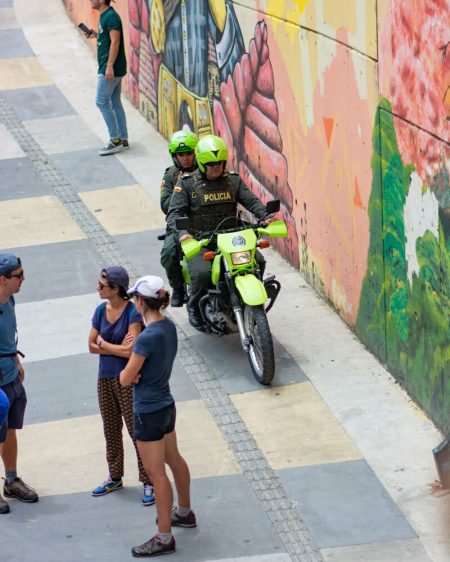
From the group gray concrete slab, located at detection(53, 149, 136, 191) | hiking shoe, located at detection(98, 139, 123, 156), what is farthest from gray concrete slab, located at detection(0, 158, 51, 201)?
hiking shoe, located at detection(98, 139, 123, 156)

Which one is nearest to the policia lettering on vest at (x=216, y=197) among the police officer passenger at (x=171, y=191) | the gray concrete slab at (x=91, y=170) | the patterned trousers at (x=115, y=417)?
the police officer passenger at (x=171, y=191)

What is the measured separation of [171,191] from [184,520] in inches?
145

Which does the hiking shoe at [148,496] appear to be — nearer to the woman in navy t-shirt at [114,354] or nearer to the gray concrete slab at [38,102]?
the woman in navy t-shirt at [114,354]

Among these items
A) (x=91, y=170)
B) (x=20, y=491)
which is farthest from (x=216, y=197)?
(x=91, y=170)

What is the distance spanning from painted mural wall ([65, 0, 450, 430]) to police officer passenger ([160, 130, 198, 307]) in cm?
107

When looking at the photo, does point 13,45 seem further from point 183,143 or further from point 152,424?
point 152,424

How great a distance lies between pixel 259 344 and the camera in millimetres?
9023

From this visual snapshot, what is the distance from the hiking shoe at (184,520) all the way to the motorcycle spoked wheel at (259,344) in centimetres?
200

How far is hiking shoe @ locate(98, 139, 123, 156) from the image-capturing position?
1547 cm

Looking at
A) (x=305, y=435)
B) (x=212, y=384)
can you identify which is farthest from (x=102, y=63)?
(x=305, y=435)

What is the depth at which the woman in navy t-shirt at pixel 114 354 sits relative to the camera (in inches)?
287

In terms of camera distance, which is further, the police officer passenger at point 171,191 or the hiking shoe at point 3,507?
the police officer passenger at point 171,191

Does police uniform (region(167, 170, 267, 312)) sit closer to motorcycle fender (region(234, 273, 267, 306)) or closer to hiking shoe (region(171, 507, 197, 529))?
motorcycle fender (region(234, 273, 267, 306))

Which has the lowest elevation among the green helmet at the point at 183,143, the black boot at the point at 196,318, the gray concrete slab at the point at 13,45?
the gray concrete slab at the point at 13,45
